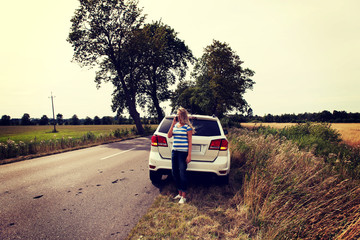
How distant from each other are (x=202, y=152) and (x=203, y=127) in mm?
588

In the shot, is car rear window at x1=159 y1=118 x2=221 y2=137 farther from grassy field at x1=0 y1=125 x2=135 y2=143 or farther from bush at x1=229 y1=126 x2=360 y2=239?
grassy field at x1=0 y1=125 x2=135 y2=143

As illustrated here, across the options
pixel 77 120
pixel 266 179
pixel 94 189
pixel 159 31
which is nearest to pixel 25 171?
pixel 94 189

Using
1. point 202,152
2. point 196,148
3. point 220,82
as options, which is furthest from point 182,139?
point 220,82

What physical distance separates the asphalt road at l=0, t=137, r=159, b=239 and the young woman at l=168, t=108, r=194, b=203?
0.82m

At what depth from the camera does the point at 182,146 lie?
11.7ft

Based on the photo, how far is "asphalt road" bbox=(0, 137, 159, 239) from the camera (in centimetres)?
271

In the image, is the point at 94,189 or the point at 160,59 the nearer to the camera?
the point at 94,189

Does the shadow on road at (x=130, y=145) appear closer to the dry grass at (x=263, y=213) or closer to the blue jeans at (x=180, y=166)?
the blue jeans at (x=180, y=166)

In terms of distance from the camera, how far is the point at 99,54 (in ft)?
67.4

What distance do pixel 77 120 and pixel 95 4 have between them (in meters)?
103

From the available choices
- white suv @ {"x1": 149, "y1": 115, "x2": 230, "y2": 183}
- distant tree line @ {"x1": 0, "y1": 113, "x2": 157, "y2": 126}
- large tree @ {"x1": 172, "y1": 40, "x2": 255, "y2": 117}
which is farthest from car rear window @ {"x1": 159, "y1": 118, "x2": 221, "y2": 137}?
distant tree line @ {"x1": 0, "y1": 113, "x2": 157, "y2": 126}

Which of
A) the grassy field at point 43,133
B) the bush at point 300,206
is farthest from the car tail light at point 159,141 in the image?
the grassy field at point 43,133

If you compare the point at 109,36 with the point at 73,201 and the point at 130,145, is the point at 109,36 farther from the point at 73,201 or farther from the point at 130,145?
the point at 73,201

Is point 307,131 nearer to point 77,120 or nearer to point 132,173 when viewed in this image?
point 132,173
